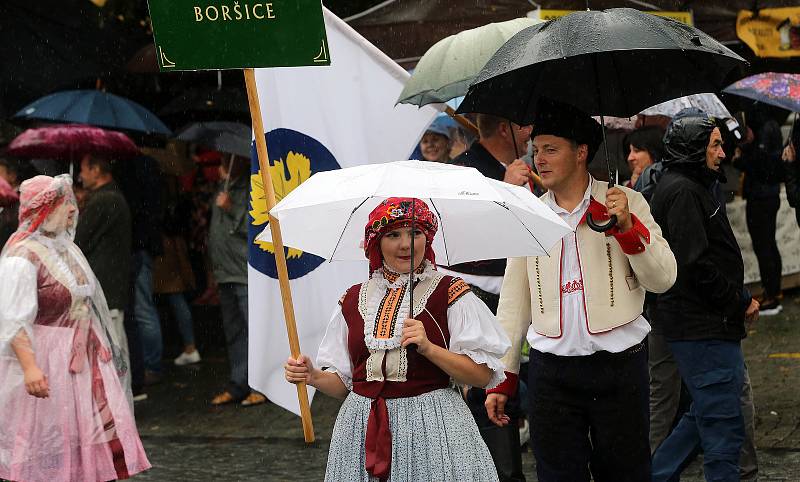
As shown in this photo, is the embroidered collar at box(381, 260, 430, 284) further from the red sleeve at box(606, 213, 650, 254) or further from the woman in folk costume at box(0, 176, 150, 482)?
the woman in folk costume at box(0, 176, 150, 482)

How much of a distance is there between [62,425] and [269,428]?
301 cm

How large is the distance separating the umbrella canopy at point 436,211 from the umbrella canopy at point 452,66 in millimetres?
1294

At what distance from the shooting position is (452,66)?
5945 millimetres

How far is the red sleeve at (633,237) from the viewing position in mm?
4383

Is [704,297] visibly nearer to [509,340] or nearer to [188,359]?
[509,340]

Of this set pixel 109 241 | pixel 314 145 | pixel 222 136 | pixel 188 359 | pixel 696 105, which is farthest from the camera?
pixel 188 359

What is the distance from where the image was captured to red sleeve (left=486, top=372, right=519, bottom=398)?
15.6 ft

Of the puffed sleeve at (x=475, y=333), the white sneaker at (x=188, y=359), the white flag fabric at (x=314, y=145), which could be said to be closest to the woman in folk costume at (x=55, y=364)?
the white flag fabric at (x=314, y=145)

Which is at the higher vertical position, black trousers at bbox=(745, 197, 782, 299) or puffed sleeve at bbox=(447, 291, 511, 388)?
puffed sleeve at bbox=(447, 291, 511, 388)

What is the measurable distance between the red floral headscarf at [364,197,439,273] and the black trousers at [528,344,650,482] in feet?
2.57

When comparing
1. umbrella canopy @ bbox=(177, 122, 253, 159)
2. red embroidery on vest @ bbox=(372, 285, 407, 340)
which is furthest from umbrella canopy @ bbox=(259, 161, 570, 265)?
umbrella canopy @ bbox=(177, 122, 253, 159)

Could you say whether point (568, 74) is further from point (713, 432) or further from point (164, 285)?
point (164, 285)

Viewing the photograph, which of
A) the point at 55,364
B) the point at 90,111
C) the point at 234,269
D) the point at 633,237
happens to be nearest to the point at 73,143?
the point at 90,111

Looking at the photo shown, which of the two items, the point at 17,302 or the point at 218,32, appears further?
the point at 17,302
